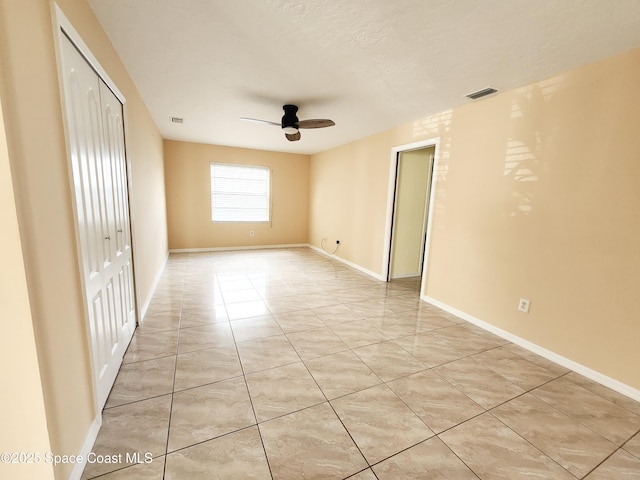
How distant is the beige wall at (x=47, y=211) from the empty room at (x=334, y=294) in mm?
11

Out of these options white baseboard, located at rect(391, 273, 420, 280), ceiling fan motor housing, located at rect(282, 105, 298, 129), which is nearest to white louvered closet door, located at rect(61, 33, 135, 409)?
ceiling fan motor housing, located at rect(282, 105, 298, 129)

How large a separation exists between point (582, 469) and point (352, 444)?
1.18 meters

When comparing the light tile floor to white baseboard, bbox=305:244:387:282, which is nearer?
the light tile floor

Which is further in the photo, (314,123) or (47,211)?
(314,123)

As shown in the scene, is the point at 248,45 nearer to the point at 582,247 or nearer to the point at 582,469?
the point at 582,247

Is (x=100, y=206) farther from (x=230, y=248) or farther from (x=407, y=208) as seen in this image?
(x=230, y=248)

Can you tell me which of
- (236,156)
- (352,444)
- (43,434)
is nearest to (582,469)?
(352,444)

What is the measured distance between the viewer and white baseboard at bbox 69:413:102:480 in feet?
3.86

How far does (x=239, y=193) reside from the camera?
6.25 m

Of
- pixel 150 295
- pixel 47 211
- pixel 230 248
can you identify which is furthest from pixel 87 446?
pixel 230 248

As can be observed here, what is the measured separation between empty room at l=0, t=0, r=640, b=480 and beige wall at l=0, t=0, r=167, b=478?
0.4 inches

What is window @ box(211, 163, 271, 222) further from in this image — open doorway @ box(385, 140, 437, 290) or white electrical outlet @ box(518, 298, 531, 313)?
white electrical outlet @ box(518, 298, 531, 313)

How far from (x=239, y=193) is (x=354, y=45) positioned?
485cm

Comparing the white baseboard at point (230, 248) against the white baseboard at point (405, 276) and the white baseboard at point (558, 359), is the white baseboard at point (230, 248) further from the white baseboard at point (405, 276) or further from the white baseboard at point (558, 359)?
the white baseboard at point (558, 359)
